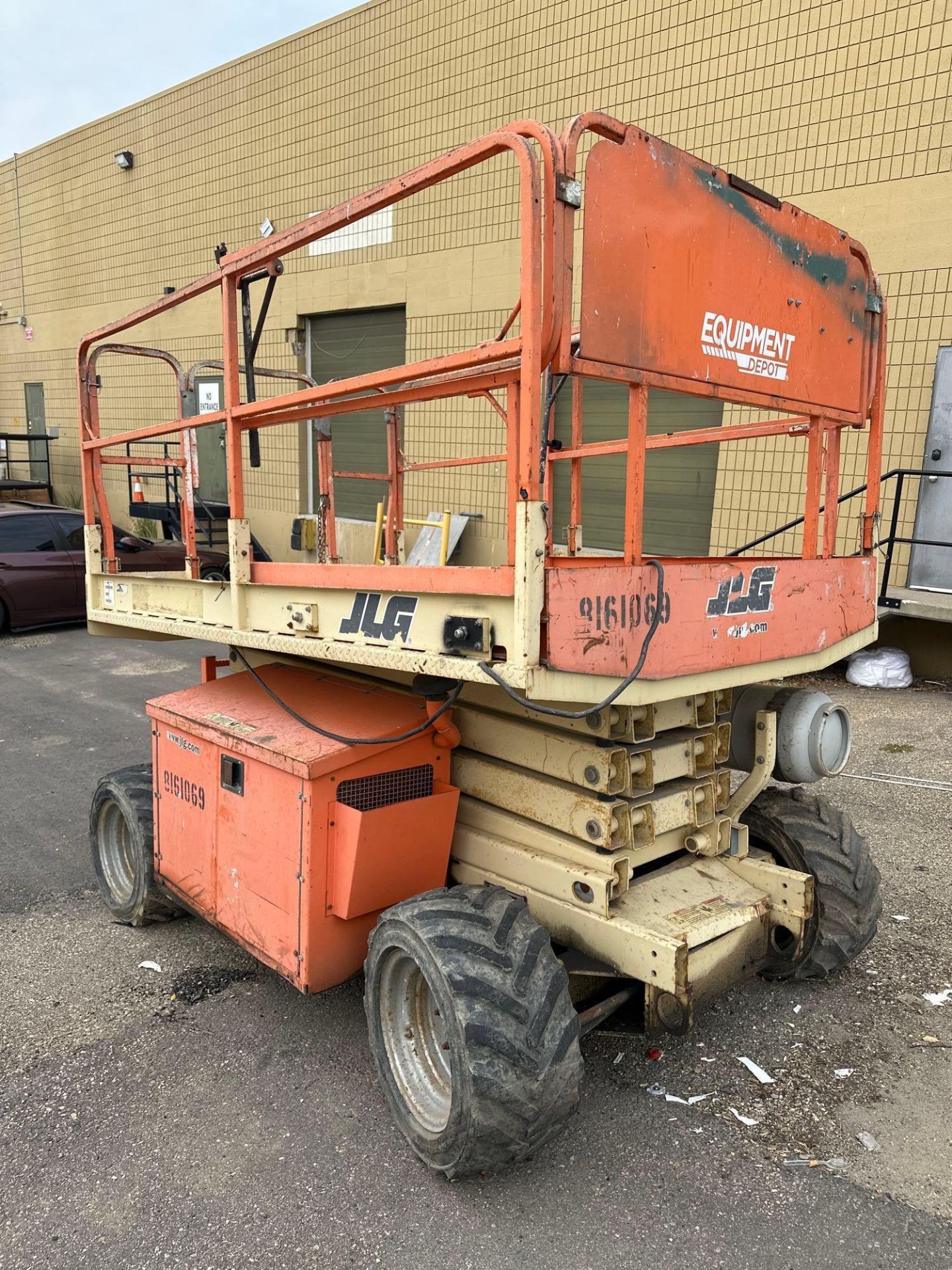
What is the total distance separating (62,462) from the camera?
20.0m

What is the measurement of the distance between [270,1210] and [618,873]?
140 cm

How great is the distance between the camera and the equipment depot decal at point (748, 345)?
2562 mm

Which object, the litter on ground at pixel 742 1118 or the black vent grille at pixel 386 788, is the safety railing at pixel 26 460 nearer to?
the black vent grille at pixel 386 788

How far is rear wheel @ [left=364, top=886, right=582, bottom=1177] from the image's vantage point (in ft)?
7.66

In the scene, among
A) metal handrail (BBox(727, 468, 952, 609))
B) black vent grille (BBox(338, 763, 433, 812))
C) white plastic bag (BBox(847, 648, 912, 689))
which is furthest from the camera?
A: white plastic bag (BBox(847, 648, 912, 689))

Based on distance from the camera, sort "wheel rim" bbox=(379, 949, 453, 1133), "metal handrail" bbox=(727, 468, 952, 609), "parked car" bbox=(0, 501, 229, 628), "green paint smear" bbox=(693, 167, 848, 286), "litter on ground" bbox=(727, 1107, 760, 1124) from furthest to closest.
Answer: "parked car" bbox=(0, 501, 229, 628), "metal handrail" bbox=(727, 468, 952, 609), "litter on ground" bbox=(727, 1107, 760, 1124), "wheel rim" bbox=(379, 949, 453, 1133), "green paint smear" bbox=(693, 167, 848, 286)

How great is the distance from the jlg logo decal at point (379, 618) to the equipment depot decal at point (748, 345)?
115 centimetres

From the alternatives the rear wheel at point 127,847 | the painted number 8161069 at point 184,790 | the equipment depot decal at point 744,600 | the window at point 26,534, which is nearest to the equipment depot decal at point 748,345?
the equipment depot decal at point 744,600

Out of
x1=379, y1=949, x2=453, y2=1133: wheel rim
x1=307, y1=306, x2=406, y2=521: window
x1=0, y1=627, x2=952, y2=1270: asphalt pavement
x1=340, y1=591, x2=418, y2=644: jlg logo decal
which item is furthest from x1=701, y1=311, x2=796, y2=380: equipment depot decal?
x1=307, y1=306, x2=406, y2=521: window

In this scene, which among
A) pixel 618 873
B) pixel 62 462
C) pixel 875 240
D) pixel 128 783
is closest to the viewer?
pixel 618 873

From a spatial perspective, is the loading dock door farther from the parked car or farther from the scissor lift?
the scissor lift

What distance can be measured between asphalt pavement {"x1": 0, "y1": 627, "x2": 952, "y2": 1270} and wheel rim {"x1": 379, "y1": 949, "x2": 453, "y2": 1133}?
0.60ft

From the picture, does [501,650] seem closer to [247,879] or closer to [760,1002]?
[247,879]

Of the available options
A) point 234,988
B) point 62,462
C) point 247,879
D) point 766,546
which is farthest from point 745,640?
point 62,462
